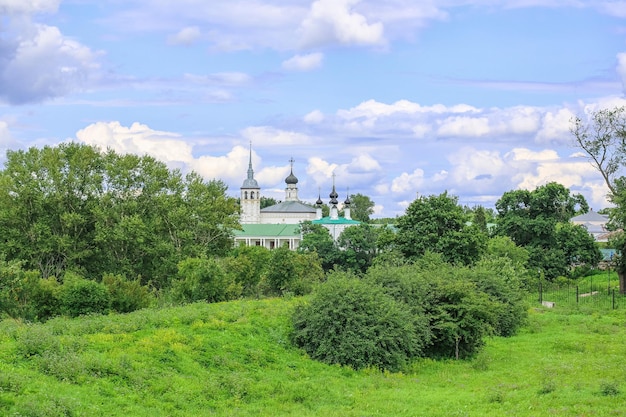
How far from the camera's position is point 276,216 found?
127m

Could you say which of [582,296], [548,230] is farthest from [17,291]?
[548,230]

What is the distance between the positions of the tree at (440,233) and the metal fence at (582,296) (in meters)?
5.99

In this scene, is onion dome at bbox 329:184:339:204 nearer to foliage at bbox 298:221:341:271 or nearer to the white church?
the white church

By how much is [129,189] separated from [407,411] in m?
38.6

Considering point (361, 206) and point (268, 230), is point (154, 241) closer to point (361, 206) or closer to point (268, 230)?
point (268, 230)

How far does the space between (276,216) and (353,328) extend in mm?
101611

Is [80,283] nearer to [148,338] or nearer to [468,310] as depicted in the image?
[148,338]

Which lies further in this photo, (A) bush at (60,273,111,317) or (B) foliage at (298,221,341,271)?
(B) foliage at (298,221,341,271)

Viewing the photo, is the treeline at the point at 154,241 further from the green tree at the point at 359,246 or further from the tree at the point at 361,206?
the tree at the point at 361,206

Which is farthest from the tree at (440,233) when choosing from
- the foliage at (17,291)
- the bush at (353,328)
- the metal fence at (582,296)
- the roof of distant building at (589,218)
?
the roof of distant building at (589,218)

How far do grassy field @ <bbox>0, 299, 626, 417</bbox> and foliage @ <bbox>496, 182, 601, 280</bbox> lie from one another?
3465 centimetres

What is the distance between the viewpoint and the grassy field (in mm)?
17062

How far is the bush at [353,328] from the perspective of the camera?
2506 cm

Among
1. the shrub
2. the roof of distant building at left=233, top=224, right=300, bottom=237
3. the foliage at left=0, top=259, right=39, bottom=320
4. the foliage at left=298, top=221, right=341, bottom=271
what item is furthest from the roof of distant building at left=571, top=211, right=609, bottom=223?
the foliage at left=0, top=259, right=39, bottom=320
